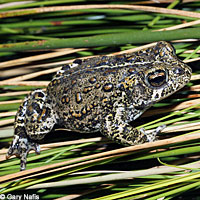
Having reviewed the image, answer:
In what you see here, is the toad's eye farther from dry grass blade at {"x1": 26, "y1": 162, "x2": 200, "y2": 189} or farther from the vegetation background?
dry grass blade at {"x1": 26, "y1": 162, "x2": 200, "y2": 189}

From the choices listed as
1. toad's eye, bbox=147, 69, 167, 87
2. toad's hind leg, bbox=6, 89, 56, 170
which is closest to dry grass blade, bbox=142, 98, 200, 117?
toad's eye, bbox=147, 69, 167, 87

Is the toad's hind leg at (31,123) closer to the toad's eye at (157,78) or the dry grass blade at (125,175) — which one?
the dry grass blade at (125,175)

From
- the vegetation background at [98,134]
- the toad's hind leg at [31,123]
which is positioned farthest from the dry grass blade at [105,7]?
the toad's hind leg at [31,123]

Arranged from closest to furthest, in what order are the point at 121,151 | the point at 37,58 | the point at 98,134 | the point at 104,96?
the point at 121,151 < the point at 104,96 < the point at 98,134 < the point at 37,58

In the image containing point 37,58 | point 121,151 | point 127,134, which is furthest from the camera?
point 37,58

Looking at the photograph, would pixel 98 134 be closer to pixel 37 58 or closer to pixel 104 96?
pixel 104 96

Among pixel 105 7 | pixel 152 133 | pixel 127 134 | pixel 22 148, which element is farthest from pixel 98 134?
pixel 105 7

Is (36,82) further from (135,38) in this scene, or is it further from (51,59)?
(135,38)
